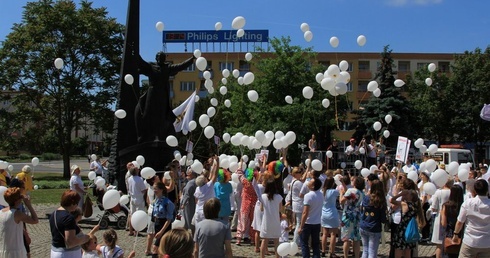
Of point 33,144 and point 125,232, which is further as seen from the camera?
point 33,144

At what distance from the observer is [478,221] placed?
21.6 feet

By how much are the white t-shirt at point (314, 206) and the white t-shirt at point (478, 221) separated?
2.24 m

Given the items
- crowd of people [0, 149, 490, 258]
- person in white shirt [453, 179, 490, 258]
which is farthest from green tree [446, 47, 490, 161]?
person in white shirt [453, 179, 490, 258]

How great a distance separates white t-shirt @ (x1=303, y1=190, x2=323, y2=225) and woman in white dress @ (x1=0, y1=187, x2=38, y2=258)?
4.04m

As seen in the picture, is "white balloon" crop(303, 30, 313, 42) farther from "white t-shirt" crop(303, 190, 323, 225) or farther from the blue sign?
the blue sign

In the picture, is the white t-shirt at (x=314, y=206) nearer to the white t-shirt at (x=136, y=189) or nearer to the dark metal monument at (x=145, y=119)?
the white t-shirt at (x=136, y=189)

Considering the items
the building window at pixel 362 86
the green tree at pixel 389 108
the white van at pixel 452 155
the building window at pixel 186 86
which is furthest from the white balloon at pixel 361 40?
the building window at pixel 186 86

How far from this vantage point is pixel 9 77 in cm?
3662

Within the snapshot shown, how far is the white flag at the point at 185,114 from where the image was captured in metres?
17.0

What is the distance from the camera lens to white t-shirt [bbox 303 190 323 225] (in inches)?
316

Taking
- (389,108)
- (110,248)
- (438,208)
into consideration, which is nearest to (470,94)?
(389,108)

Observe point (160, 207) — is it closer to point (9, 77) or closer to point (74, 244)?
point (74, 244)

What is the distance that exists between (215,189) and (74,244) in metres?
4.60

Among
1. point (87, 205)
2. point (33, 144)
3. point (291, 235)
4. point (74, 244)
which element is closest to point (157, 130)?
point (291, 235)
